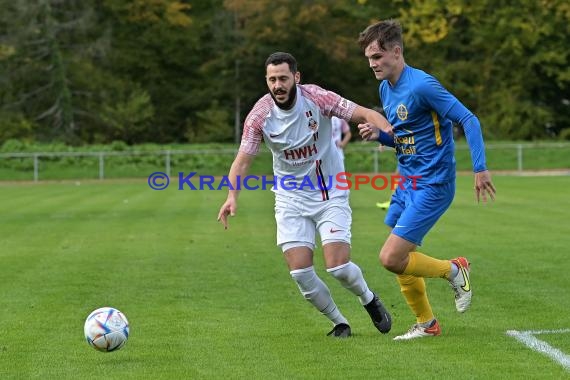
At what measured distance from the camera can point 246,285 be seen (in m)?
11.9

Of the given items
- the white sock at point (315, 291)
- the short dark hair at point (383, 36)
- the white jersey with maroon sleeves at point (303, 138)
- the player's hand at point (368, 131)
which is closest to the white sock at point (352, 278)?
the white sock at point (315, 291)

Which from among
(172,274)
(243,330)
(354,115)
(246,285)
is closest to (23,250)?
(172,274)

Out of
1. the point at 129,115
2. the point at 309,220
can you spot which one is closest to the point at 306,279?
the point at 309,220

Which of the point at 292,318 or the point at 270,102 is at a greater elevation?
the point at 270,102

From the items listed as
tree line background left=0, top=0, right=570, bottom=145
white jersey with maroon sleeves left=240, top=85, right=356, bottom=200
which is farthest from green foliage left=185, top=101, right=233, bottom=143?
white jersey with maroon sleeves left=240, top=85, right=356, bottom=200

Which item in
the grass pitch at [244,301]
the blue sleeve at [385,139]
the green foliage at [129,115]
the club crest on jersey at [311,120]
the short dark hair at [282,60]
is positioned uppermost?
the green foliage at [129,115]

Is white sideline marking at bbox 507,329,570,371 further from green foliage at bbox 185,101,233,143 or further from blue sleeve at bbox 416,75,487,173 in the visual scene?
green foliage at bbox 185,101,233,143

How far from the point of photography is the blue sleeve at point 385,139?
26.8 ft

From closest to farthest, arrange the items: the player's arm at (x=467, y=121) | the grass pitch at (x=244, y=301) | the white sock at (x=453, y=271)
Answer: the grass pitch at (x=244, y=301)
the player's arm at (x=467, y=121)
the white sock at (x=453, y=271)

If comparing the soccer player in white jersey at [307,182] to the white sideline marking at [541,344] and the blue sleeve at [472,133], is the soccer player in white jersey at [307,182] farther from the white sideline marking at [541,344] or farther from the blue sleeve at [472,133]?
the white sideline marking at [541,344]

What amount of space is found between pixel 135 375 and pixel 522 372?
2.35 meters

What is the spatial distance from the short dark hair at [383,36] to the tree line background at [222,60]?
4264 centimetres

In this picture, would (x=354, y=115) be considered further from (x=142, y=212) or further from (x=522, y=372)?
(x=142, y=212)

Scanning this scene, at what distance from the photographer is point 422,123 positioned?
26.8 ft
